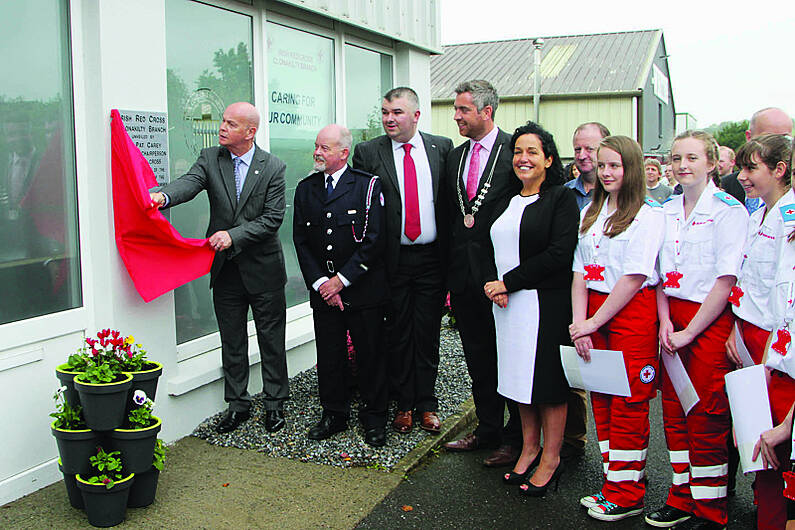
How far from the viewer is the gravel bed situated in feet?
15.5

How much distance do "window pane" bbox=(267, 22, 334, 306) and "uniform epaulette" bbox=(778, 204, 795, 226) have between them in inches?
167

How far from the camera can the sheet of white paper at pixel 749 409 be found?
3047mm

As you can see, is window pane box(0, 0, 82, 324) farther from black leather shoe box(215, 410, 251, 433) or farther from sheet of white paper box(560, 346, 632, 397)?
sheet of white paper box(560, 346, 632, 397)

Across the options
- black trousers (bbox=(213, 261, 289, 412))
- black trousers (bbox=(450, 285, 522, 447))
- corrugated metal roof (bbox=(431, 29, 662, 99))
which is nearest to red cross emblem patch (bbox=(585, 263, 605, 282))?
black trousers (bbox=(450, 285, 522, 447))

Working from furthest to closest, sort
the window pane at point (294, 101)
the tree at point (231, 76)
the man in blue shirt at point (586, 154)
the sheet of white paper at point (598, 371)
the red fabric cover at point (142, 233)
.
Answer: the window pane at point (294, 101), the tree at point (231, 76), the man in blue shirt at point (586, 154), the red fabric cover at point (142, 233), the sheet of white paper at point (598, 371)

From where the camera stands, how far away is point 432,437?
5.10 metres

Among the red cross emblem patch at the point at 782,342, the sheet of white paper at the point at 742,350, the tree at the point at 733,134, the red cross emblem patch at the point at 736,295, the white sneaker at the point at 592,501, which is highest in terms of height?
the tree at the point at 733,134

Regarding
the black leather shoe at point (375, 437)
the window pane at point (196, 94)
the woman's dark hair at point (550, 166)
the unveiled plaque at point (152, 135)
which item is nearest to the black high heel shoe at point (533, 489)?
the black leather shoe at point (375, 437)

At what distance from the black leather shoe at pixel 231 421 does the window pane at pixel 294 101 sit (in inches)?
62.9

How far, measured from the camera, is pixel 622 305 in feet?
12.8

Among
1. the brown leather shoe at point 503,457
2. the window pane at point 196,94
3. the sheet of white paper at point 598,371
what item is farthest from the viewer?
the window pane at point 196,94

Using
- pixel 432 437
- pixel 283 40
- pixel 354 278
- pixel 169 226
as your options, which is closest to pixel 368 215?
pixel 354 278

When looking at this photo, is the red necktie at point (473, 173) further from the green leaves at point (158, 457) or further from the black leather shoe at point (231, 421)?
the green leaves at point (158, 457)

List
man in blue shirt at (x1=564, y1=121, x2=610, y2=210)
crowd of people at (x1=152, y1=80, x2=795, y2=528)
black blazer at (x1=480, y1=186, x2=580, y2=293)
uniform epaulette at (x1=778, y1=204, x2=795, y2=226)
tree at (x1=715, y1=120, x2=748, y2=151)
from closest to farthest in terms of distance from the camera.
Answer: uniform epaulette at (x1=778, y1=204, x2=795, y2=226) → crowd of people at (x1=152, y1=80, x2=795, y2=528) → black blazer at (x1=480, y1=186, x2=580, y2=293) → man in blue shirt at (x1=564, y1=121, x2=610, y2=210) → tree at (x1=715, y1=120, x2=748, y2=151)
